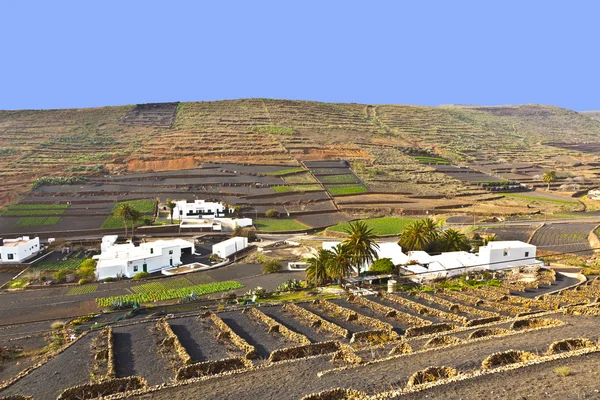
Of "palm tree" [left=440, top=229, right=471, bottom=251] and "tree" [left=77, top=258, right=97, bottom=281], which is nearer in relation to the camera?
"tree" [left=77, top=258, right=97, bottom=281]

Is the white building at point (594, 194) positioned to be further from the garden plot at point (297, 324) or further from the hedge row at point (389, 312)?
the garden plot at point (297, 324)

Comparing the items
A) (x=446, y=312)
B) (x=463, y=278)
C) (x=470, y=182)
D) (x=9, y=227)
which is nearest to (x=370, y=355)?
(x=446, y=312)

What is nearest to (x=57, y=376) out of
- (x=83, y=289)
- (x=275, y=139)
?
(x=83, y=289)

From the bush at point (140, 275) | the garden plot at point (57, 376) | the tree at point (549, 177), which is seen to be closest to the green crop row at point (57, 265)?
the bush at point (140, 275)

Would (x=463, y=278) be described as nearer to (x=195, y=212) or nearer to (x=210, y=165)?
(x=195, y=212)

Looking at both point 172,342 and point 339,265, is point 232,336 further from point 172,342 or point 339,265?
point 339,265

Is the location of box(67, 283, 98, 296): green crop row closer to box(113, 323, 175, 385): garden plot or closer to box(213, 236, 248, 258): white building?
box(213, 236, 248, 258): white building

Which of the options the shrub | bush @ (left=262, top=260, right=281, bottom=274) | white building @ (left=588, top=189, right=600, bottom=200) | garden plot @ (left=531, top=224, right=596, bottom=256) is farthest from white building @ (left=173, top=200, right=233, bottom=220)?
white building @ (left=588, top=189, right=600, bottom=200)
